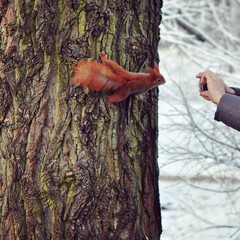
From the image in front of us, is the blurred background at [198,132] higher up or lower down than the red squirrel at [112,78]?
lower down

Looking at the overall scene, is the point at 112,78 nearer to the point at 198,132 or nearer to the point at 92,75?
the point at 92,75

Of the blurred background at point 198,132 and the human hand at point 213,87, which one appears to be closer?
the human hand at point 213,87

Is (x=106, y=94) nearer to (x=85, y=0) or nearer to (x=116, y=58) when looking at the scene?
(x=116, y=58)

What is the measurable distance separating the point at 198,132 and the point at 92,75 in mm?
3046

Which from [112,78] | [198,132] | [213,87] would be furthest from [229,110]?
[198,132]

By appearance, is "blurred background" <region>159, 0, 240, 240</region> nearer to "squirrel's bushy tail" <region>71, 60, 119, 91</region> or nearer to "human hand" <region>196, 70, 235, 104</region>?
"human hand" <region>196, 70, 235, 104</region>

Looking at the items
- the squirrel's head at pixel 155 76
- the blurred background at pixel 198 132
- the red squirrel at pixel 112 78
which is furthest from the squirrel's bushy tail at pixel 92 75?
the blurred background at pixel 198 132

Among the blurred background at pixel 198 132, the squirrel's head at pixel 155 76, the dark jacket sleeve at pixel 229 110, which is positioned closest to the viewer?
the dark jacket sleeve at pixel 229 110

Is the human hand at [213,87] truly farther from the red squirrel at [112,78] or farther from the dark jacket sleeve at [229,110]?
the red squirrel at [112,78]

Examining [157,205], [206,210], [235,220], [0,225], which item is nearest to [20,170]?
[0,225]

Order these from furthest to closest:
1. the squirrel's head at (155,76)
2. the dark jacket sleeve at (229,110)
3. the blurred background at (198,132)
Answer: the blurred background at (198,132) < the squirrel's head at (155,76) < the dark jacket sleeve at (229,110)

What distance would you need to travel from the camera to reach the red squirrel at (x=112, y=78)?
248 cm

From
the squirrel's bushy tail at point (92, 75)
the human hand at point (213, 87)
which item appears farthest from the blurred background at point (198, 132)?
the squirrel's bushy tail at point (92, 75)

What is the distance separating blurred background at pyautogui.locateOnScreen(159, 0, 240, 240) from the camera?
5.28 meters
